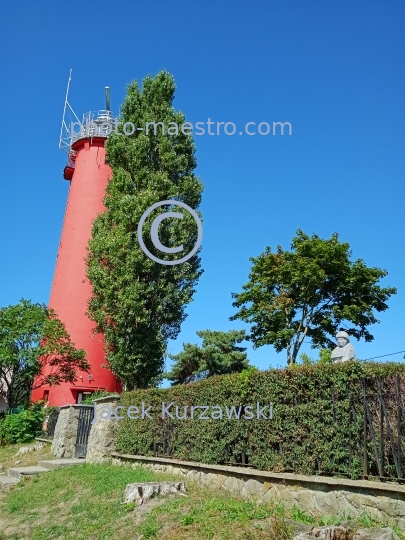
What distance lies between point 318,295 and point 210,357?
28.6 feet

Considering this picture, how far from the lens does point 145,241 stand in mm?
15422

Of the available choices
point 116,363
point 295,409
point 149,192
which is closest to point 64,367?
point 116,363

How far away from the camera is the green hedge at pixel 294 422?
604cm

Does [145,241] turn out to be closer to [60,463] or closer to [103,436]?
[103,436]

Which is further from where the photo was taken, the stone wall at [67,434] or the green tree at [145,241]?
the green tree at [145,241]

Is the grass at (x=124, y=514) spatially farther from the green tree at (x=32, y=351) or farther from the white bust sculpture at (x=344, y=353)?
the green tree at (x=32, y=351)

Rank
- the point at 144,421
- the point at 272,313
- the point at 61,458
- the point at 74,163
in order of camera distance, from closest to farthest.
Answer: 1. the point at 144,421
2. the point at 61,458
3. the point at 272,313
4. the point at 74,163

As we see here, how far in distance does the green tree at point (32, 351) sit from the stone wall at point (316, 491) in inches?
440

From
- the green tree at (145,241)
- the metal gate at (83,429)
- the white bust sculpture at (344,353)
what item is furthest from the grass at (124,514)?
the green tree at (145,241)

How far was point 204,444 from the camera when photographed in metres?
8.48

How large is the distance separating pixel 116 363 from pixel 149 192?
17.9ft

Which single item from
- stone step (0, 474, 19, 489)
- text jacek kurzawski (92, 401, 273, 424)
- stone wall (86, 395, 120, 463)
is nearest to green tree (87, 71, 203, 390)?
stone wall (86, 395, 120, 463)

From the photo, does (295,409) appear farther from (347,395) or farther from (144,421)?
(144,421)

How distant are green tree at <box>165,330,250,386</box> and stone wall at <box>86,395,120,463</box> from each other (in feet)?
50.2
